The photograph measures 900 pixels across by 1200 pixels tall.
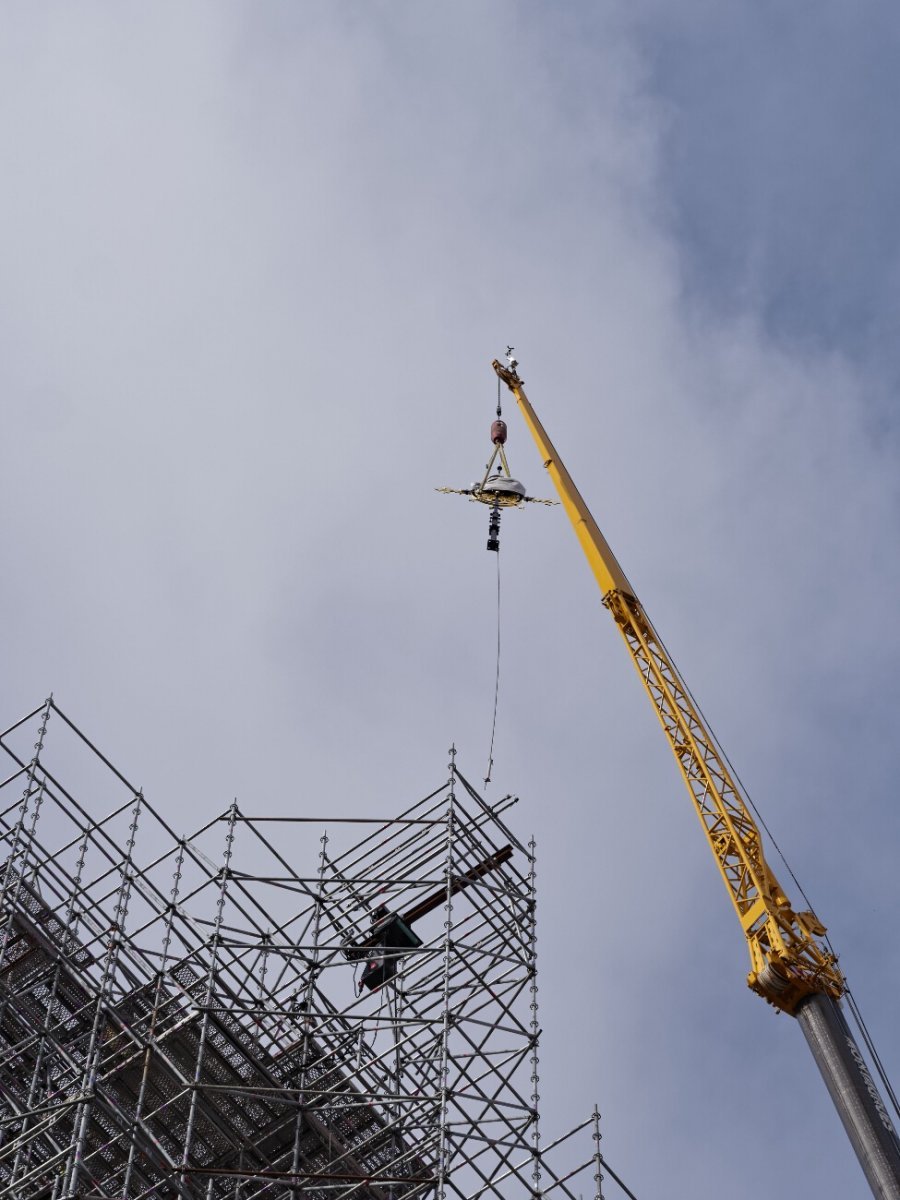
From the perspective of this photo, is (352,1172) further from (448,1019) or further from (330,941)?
(330,941)

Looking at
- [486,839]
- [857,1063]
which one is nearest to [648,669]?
[857,1063]

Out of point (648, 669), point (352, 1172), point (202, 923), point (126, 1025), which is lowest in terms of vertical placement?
point (352, 1172)

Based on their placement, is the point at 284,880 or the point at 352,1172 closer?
the point at 352,1172

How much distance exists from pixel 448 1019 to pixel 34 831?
7.53 meters

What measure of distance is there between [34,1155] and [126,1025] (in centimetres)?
236

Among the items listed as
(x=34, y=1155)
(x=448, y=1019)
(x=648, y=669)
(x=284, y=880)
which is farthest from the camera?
(x=648, y=669)

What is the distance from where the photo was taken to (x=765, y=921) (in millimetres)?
45844

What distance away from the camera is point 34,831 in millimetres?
29906

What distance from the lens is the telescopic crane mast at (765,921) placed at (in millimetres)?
39250

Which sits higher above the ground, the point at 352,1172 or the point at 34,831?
the point at 34,831

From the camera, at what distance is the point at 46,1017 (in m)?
27.5

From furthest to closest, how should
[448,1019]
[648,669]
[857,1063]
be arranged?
[648,669] → [857,1063] → [448,1019]

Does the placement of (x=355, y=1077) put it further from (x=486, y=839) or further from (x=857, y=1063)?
(x=857, y=1063)

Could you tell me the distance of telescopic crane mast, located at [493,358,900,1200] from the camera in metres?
39.2
